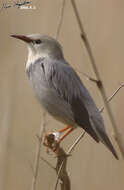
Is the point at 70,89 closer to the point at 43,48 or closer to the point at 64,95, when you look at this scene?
the point at 64,95

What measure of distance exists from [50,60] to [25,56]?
934 millimetres

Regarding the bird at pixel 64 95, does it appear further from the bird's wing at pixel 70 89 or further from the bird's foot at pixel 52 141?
the bird's foot at pixel 52 141

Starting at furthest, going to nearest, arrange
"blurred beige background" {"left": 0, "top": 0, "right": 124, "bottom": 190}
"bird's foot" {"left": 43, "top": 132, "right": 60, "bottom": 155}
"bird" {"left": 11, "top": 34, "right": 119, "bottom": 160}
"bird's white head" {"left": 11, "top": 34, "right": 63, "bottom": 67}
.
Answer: "blurred beige background" {"left": 0, "top": 0, "right": 124, "bottom": 190} → "bird's white head" {"left": 11, "top": 34, "right": 63, "bottom": 67} → "bird" {"left": 11, "top": 34, "right": 119, "bottom": 160} → "bird's foot" {"left": 43, "top": 132, "right": 60, "bottom": 155}

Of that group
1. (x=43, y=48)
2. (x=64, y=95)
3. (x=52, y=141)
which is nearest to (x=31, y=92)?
(x=43, y=48)

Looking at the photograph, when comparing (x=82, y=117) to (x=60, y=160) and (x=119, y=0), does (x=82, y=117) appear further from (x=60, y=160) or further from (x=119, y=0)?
(x=119, y=0)

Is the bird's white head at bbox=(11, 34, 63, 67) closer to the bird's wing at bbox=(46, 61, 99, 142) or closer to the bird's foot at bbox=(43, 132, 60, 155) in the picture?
the bird's wing at bbox=(46, 61, 99, 142)

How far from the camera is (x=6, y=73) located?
4199 millimetres

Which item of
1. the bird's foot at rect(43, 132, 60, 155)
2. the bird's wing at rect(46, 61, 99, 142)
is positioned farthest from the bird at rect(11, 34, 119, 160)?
the bird's foot at rect(43, 132, 60, 155)

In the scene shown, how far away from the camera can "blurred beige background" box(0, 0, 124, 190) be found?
13.4 feet

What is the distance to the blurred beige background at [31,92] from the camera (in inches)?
161

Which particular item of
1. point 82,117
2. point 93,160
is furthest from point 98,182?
point 82,117

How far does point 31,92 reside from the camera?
14.9 feet

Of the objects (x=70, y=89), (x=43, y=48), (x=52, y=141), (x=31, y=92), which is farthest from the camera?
(x=31, y=92)

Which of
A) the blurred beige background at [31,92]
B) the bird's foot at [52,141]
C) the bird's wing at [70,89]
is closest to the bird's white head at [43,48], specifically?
the blurred beige background at [31,92]
